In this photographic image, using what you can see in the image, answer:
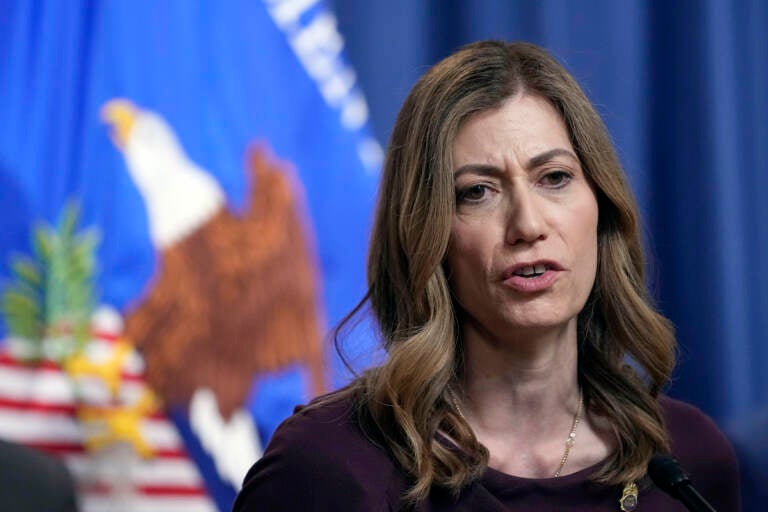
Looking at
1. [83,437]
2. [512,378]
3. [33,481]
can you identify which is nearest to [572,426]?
[512,378]

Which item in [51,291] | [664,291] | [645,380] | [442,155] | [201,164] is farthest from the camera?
[664,291]

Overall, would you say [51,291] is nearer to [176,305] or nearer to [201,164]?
[176,305]

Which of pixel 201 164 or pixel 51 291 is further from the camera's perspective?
pixel 201 164

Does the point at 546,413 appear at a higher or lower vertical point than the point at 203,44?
lower

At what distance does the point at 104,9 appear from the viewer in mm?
2236

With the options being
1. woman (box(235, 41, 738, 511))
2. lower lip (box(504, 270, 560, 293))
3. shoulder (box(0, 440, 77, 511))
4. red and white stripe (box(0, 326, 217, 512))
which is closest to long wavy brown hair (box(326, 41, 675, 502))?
woman (box(235, 41, 738, 511))

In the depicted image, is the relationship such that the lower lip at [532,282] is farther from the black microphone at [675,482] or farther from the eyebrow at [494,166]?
the black microphone at [675,482]

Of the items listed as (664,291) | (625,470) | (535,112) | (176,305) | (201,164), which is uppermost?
(201,164)

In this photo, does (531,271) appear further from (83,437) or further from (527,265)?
(83,437)

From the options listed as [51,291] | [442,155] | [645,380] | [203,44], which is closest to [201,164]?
[203,44]

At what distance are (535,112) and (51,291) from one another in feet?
3.32

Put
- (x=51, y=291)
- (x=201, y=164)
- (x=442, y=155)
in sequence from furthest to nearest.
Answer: (x=201, y=164) → (x=51, y=291) → (x=442, y=155)

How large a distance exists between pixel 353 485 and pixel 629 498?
0.39 metres

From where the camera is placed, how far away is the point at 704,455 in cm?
170
